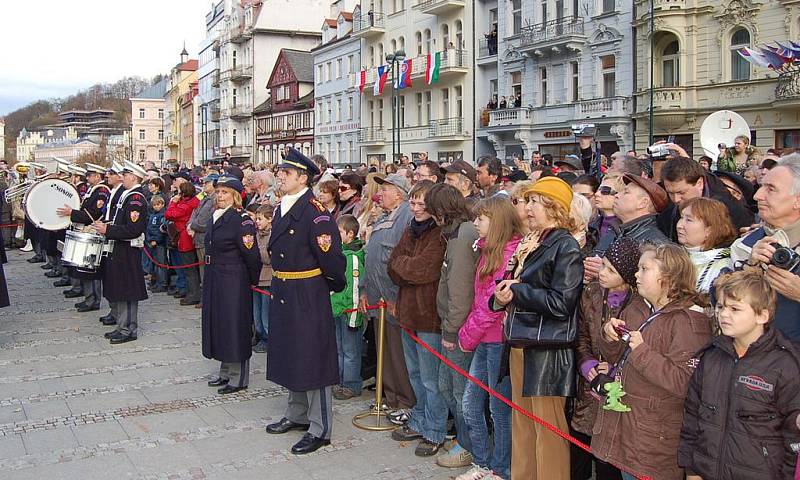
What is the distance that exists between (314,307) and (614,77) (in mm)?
26264

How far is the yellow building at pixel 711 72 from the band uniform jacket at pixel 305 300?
21650mm

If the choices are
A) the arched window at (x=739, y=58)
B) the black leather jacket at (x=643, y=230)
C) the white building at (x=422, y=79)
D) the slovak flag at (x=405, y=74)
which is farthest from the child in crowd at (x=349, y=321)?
the slovak flag at (x=405, y=74)

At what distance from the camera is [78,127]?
19350 centimetres

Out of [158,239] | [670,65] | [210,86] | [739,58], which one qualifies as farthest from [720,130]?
[210,86]

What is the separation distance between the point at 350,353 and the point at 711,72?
76.4 ft

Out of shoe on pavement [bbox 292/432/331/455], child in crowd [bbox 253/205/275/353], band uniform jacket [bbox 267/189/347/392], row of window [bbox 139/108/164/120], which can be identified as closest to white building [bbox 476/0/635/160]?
child in crowd [bbox 253/205/275/353]

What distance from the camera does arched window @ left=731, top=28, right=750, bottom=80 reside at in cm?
2611

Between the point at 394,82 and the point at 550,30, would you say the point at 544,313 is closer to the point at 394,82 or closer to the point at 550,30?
the point at 550,30

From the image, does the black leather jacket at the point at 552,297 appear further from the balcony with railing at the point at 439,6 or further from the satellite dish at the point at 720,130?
the balcony with railing at the point at 439,6

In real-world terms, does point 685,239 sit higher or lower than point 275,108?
lower

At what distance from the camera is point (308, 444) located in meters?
6.48

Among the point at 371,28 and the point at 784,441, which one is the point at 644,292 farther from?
the point at 371,28

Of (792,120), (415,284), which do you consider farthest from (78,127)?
(415,284)

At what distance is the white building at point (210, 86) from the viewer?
84125 millimetres
